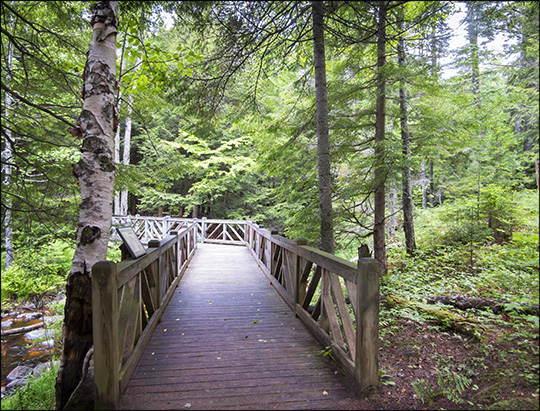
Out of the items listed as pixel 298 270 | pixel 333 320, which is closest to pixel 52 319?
pixel 298 270

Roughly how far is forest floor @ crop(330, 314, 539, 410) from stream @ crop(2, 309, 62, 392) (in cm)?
556

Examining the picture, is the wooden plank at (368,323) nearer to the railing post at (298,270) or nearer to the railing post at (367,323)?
the railing post at (367,323)

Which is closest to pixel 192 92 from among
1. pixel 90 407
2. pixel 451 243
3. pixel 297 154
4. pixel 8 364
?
pixel 297 154

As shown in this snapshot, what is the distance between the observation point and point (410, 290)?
530 cm

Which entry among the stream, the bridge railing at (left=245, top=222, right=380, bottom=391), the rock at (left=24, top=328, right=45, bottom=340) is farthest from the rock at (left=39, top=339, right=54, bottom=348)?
the bridge railing at (left=245, top=222, right=380, bottom=391)

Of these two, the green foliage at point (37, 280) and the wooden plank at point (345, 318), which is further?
the green foliage at point (37, 280)

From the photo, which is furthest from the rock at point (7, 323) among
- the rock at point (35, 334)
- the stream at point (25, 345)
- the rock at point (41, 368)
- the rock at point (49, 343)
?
the rock at point (41, 368)

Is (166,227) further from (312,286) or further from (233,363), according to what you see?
(233,363)

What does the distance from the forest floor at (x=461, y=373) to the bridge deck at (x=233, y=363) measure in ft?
1.60

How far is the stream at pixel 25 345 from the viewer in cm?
511

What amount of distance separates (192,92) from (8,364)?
5.76 m

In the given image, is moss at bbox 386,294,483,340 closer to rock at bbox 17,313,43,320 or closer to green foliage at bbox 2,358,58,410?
green foliage at bbox 2,358,58,410

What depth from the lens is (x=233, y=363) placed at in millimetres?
3064

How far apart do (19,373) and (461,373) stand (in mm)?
6420
